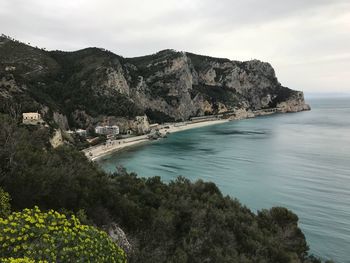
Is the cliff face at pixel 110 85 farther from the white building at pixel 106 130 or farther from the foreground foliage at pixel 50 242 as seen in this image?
the foreground foliage at pixel 50 242

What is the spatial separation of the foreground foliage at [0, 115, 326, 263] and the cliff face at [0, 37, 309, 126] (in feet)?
183

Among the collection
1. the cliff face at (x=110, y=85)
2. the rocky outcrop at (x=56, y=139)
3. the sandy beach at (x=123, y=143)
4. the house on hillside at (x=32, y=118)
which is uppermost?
the cliff face at (x=110, y=85)

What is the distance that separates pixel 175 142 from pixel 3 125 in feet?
256

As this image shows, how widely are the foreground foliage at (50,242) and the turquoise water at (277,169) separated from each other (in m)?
22.2

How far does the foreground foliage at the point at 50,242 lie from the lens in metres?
8.19

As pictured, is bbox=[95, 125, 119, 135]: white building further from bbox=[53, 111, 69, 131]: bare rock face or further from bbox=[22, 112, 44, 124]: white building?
bbox=[22, 112, 44, 124]: white building

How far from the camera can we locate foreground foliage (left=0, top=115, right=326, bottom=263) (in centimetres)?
1462

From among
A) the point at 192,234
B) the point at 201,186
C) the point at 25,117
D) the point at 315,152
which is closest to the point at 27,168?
the point at 192,234

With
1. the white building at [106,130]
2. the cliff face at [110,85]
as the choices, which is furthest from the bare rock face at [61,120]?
the white building at [106,130]

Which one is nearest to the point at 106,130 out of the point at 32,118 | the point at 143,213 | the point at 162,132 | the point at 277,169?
the point at 162,132

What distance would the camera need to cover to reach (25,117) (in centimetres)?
6425

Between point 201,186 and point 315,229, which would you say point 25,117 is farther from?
Result: point 315,229

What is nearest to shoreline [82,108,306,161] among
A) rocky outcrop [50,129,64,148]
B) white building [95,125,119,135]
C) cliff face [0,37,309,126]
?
white building [95,125,119,135]

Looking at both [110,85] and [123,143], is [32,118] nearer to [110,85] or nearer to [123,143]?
[123,143]
